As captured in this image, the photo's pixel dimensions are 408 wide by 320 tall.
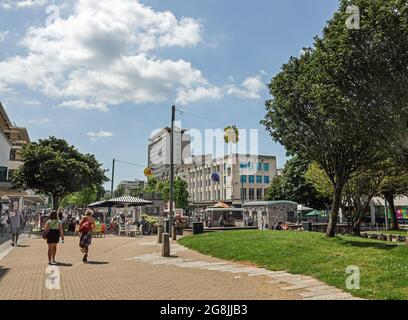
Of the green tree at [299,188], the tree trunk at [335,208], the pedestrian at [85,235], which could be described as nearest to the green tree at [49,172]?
the pedestrian at [85,235]

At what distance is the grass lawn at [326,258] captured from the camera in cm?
925

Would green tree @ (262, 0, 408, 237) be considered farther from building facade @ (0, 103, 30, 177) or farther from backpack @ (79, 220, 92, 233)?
building facade @ (0, 103, 30, 177)

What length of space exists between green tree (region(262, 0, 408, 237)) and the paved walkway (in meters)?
6.72

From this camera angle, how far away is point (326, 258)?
12555 mm

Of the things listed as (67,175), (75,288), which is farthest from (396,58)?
(67,175)

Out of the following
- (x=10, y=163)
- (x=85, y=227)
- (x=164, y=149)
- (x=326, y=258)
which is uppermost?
(x=164, y=149)

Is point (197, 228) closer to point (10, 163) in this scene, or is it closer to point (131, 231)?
point (131, 231)

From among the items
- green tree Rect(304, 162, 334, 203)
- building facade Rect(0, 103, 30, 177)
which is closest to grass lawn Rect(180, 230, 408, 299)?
green tree Rect(304, 162, 334, 203)

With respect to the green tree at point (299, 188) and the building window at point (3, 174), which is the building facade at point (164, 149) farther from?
the building window at point (3, 174)

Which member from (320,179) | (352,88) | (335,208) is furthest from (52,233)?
(320,179)

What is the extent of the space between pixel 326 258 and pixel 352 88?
598cm

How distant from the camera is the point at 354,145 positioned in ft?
60.3

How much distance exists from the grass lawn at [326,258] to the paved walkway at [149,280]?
0.58 m
